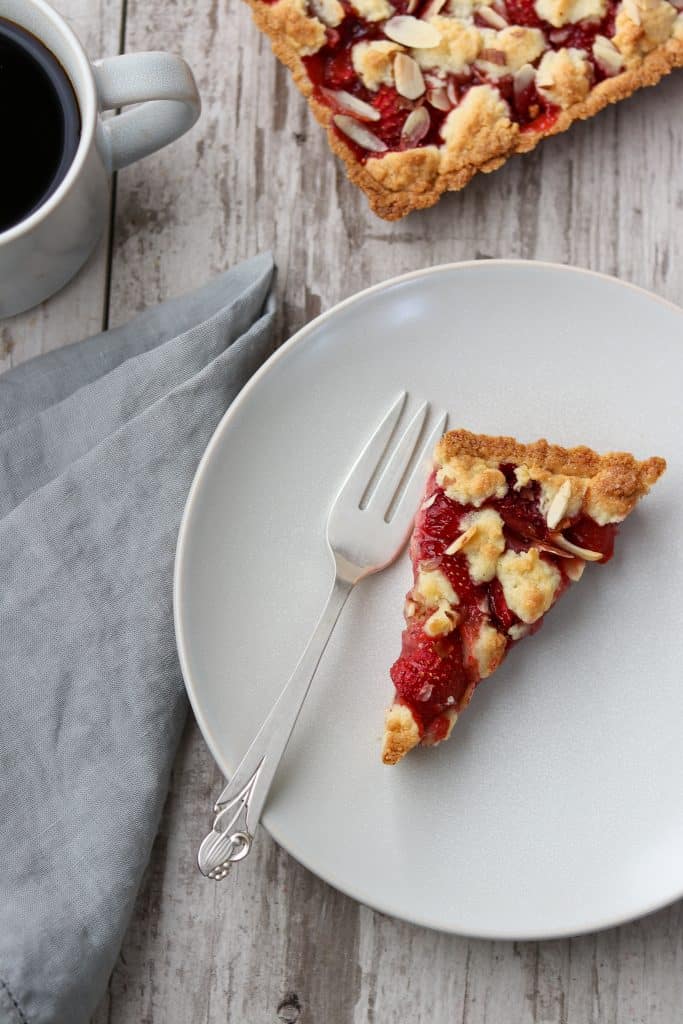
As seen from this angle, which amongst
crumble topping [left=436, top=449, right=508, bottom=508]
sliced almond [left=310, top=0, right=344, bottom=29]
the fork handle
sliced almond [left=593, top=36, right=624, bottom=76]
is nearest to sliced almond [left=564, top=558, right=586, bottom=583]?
crumble topping [left=436, top=449, right=508, bottom=508]

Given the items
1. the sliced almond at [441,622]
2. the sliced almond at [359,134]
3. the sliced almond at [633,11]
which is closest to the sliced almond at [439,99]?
the sliced almond at [359,134]

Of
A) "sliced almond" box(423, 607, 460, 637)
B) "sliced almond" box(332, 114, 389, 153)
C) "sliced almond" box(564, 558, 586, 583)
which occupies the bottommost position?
"sliced almond" box(423, 607, 460, 637)

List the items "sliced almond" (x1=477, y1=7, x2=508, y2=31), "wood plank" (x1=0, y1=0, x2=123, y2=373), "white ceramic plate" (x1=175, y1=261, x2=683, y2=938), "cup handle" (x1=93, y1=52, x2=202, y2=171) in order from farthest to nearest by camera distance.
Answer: "wood plank" (x1=0, y1=0, x2=123, y2=373), "sliced almond" (x1=477, y1=7, x2=508, y2=31), "white ceramic plate" (x1=175, y1=261, x2=683, y2=938), "cup handle" (x1=93, y1=52, x2=202, y2=171)

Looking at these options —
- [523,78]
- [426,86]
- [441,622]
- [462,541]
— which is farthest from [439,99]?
[441,622]

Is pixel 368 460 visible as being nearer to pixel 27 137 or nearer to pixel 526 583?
pixel 526 583

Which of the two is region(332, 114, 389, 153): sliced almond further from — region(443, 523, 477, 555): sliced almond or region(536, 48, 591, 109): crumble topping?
region(443, 523, 477, 555): sliced almond

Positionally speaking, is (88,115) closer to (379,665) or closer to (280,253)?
(280,253)
